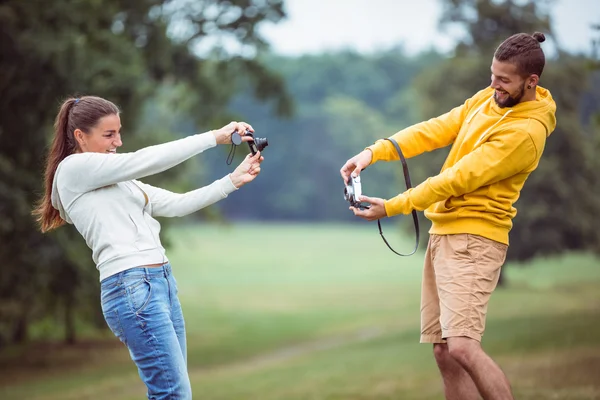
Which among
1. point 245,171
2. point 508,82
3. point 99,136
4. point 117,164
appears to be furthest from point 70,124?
point 508,82

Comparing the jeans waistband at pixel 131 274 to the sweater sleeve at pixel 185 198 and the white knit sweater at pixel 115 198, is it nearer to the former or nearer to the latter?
the white knit sweater at pixel 115 198

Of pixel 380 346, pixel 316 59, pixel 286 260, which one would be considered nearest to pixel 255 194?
pixel 316 59

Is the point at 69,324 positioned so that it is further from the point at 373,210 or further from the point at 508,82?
the point at 508,82

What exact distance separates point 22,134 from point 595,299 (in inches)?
850

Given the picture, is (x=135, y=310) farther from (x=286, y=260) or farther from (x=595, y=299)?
(x=286, y=260)

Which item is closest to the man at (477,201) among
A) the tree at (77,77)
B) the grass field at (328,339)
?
the grass field at (328,339)

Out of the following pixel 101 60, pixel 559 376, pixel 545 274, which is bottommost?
pixel 545 274

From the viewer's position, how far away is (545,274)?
1873 inches

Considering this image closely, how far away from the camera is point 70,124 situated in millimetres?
4438

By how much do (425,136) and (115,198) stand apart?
1817mm

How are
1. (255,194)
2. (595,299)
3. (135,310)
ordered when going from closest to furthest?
(135,310) → (595,299) → (255,194)

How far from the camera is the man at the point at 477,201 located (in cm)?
443

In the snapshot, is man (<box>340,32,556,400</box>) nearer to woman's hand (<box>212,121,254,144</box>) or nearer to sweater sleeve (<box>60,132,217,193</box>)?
woman's hand (<box>212,121,254,144</box>)

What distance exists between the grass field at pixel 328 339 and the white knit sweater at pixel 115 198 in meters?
4.84
